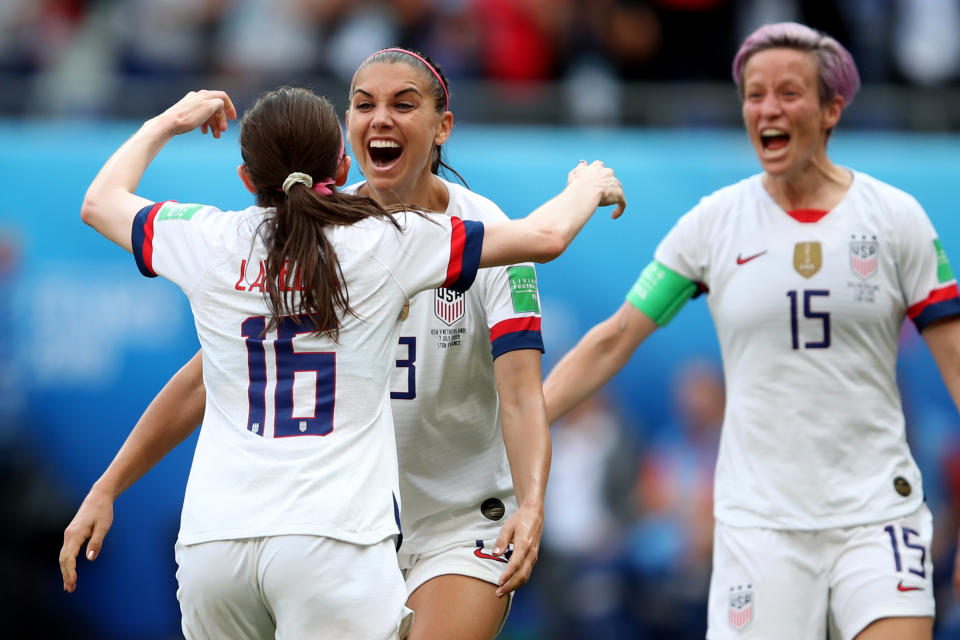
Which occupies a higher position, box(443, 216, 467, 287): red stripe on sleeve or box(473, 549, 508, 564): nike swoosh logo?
box(443, 216, 467, 287): red stripe on sleeve

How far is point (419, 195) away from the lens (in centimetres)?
507

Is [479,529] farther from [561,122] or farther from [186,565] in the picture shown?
[561,122]

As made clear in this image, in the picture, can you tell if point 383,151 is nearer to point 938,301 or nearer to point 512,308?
point 512,308

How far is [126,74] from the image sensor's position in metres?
10.9

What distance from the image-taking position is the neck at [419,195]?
198 inches

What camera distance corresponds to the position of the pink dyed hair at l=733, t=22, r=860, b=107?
545cm

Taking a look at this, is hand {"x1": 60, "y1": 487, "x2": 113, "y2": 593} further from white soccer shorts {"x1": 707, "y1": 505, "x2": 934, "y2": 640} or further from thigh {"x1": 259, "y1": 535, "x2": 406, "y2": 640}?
white soccer shorts {"x1": 707, "y1": 505, "x2": 934, "y2": 640}

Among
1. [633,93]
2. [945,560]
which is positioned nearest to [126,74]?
[633,93]

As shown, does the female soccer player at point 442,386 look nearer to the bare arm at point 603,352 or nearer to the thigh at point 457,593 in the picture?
the thigh at point 457,593

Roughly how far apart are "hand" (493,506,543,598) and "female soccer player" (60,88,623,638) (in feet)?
1.42

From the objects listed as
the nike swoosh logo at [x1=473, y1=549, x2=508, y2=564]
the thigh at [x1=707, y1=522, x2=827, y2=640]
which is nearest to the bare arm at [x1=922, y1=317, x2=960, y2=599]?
the thigh at [x1=707, y1=522, x2=827, y2=640]

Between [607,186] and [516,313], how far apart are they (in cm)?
54

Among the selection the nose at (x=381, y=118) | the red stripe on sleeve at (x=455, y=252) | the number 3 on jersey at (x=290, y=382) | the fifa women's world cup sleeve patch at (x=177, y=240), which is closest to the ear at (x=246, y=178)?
the fifa women's world cup sleeve patch at (x=177, y=240)

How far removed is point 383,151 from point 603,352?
4.25 ft
